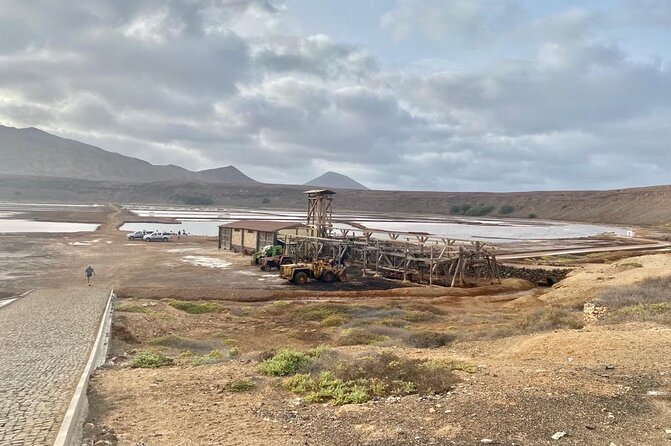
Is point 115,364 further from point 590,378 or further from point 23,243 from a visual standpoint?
point 23,243

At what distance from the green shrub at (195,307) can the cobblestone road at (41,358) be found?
329 cm

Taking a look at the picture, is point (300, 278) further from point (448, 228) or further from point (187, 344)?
point (448, 228)

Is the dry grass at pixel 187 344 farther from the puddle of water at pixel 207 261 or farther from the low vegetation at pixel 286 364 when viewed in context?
the puddle of water at pixel 207 261

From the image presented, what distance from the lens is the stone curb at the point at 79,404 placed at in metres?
8.11

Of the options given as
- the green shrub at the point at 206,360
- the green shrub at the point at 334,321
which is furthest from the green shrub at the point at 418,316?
the green shrub at the point at 206,360

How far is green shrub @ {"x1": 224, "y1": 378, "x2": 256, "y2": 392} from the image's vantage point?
36.4ft

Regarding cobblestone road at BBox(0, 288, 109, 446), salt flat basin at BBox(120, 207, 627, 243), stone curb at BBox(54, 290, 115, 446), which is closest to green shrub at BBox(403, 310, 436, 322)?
stone curb at BBox(54, 290, 115, 446)

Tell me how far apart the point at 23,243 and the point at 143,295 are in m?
31.5

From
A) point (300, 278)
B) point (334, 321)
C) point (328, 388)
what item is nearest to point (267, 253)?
point (300, 278)

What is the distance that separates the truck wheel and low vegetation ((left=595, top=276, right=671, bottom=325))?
19.1 metres

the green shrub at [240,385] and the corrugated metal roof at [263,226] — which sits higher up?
the corrugated metal roof at [263,226]

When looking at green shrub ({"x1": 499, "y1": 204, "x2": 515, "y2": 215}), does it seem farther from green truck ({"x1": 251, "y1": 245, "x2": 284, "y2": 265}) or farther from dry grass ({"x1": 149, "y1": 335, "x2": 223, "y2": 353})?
dry grass ({"x1": 149, "y1": 335, "x2": 223, "y2": 353})

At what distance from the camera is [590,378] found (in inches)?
400

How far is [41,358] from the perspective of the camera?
13.4 m
